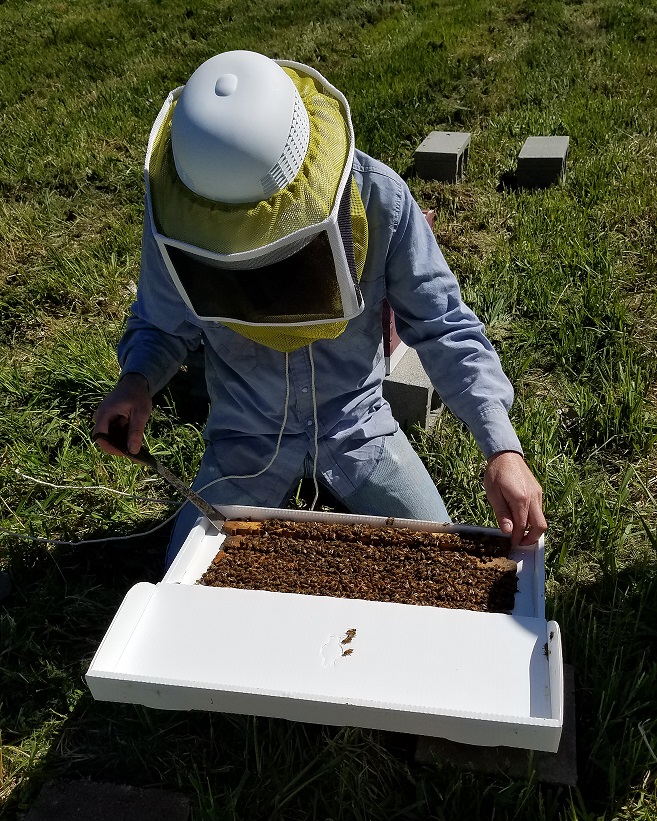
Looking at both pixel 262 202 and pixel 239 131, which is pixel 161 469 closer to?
pixel 262 202

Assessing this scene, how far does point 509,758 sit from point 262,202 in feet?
5.08

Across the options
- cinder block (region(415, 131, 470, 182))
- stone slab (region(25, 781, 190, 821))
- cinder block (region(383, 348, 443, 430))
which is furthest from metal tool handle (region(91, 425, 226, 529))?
cinder block (region(415, 131, 470, 182))

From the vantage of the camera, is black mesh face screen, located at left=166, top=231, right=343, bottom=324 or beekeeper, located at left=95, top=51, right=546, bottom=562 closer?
beekeeper, located at left=95, top=51, right=546, bottom=562

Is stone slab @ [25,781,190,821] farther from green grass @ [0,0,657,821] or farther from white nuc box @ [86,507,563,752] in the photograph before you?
white nuc box @ [86,507,563,752]

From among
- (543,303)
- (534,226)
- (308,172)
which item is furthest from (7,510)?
(534,226)

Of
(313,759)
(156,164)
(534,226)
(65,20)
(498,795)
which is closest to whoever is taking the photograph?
(156,164)

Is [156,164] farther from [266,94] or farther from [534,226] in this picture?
[534,226]

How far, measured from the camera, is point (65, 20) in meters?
9.54

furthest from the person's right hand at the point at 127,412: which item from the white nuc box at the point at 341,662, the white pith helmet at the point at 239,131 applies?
the white pith helmet at the point at 239,131

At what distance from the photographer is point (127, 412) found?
2.31 metres

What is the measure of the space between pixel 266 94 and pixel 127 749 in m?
1.81

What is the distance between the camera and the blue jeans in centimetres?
255

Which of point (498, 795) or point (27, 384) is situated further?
point (27, 384)

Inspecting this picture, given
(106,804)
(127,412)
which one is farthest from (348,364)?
(106,804)
